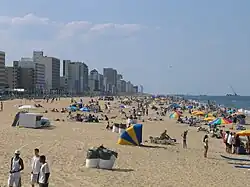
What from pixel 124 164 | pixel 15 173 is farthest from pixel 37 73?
pixel 15 173

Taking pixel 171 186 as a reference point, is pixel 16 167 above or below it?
above

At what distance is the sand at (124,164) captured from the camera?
488 inches

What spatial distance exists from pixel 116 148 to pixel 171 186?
703 centimetres

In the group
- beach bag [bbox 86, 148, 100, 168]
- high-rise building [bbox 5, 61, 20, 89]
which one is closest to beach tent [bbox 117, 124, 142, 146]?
beach bag [bbox 86, 148, 100, 168]

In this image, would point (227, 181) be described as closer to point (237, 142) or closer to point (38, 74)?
point (237, 142)

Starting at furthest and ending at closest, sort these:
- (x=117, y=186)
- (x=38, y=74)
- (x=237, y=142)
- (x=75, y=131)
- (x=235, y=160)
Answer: (x=38, y=74) < (x=75, y=131) < (x=237, y=142) < (x=235, y=160) < (x=117, y=186)

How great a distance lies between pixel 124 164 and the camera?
15273mm

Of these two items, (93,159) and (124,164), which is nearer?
(93,159)

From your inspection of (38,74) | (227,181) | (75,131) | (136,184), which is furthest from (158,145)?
(38,74)

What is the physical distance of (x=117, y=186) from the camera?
11.6 meters

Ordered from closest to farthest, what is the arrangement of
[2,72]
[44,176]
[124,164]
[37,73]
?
[44,176]
[124,164]
[2,72]
[37,73]

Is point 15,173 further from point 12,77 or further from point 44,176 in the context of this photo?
point 12,77

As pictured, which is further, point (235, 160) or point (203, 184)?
point (235, 160)

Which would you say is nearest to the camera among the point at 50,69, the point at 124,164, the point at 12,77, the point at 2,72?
the point at 124,164
